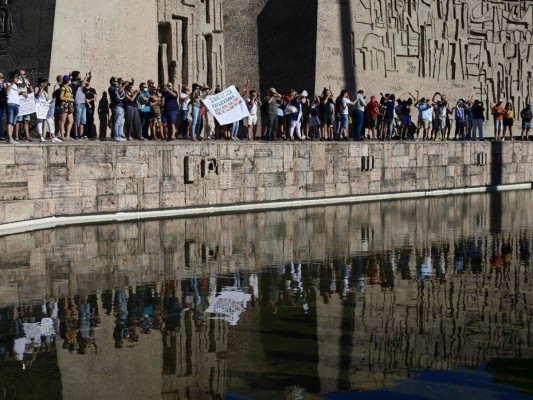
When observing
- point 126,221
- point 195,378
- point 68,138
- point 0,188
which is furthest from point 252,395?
point 68,138

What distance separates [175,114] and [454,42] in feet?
53.1

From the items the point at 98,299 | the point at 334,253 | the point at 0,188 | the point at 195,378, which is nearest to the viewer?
the point at 195,378

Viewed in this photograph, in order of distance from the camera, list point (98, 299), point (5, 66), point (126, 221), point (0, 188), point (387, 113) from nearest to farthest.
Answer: point (98, 299)
point (0, 188)
point (126, 221)
point (5, 66)
point (387, 113)

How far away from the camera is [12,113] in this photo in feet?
56.9

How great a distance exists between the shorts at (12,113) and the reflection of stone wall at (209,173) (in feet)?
2.66

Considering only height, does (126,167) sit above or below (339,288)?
above

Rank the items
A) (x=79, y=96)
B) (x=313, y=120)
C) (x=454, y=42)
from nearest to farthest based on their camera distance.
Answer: (x=79, y=96), (x=313, y=120), (x=454, y=42)

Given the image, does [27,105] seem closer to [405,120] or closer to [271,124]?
[271,124]

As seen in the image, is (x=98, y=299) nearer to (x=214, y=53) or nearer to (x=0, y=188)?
(x=0, y=188)

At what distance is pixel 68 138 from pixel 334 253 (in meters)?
7.32

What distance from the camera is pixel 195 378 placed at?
734 cm

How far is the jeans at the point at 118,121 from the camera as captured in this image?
19.5 meters

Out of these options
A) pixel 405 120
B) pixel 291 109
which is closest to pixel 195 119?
pixel 291 109

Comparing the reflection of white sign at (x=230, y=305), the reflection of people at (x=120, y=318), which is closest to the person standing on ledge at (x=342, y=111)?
the reflection of white sign at (x=230, y=305)
